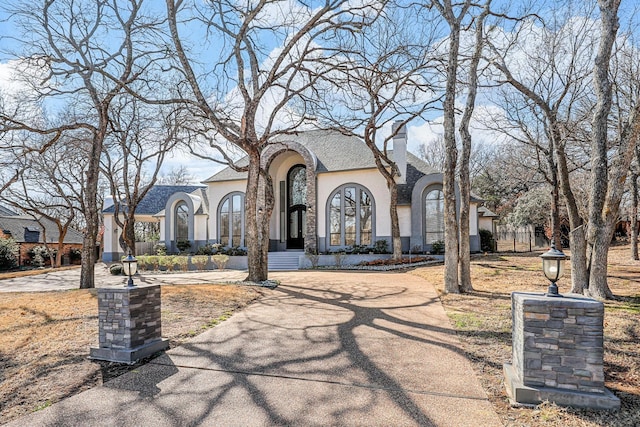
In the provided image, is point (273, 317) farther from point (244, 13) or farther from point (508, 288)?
point (244, 13)

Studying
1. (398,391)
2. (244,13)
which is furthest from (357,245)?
(398,391)

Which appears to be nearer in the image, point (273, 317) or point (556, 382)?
point (556, 382)

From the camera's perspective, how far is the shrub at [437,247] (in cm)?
1762

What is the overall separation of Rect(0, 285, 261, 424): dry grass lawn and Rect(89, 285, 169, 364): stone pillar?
17 cm

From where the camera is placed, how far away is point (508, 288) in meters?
9.75

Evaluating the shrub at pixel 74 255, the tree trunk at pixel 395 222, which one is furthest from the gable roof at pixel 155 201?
the tree trunk at pixel 395 222

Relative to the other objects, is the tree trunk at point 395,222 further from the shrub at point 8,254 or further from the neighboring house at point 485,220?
the shrub at point 8,254

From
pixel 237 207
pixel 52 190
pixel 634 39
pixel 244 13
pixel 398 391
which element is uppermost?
pixel 244 13

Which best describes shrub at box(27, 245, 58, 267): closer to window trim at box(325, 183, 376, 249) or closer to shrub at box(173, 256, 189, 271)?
shrub at box(173, 256, 189, 271)

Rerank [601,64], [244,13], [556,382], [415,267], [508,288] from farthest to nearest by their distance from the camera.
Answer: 1. [415,267]
2. [244,13]
3. [508,288]
4. [601,64]
5. [556,382]

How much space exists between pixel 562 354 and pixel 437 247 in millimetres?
14526

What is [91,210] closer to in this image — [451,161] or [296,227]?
[451,161]

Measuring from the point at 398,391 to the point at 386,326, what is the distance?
2.45 metres

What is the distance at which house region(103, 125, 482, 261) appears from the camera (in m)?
18.3
